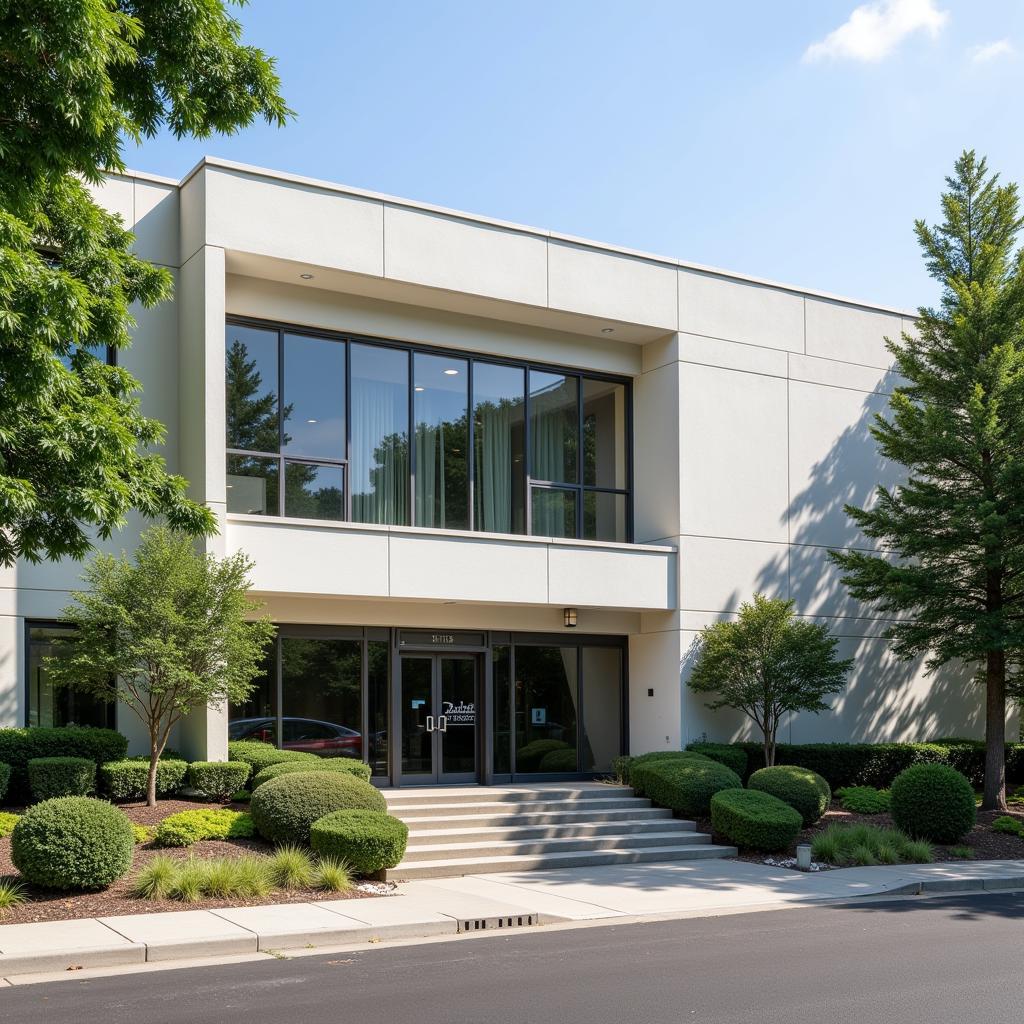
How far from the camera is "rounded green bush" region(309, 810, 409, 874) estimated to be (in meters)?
14.4

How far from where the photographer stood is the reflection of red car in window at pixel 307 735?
63.4 ft

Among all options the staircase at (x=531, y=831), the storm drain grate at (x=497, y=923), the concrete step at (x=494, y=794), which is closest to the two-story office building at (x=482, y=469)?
the concrete step at (x=494, y=794)

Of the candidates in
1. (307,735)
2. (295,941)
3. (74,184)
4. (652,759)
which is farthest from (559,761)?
(74,184)

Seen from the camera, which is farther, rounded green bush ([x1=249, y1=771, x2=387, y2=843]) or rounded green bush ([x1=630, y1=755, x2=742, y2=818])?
rounded green bush ([x1=630, y1=755, x2=742, y2=818])

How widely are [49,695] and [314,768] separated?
14.0 ft

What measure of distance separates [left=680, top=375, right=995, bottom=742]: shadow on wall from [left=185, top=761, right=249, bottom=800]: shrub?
9829 millimetres

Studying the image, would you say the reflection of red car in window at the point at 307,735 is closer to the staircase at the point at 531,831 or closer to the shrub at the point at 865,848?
the staircase at the point at 531,831

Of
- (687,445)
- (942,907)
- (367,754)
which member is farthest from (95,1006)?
(687,445)

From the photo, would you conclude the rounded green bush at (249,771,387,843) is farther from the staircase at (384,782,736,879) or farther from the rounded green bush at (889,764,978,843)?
the rounded green bush at (889,764,978,843)

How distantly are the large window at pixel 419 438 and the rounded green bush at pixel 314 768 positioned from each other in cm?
Answer: 428

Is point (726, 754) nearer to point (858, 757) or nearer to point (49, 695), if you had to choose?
point (858, 757)

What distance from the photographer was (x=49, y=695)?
704 inches

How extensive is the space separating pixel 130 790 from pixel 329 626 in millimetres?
4552

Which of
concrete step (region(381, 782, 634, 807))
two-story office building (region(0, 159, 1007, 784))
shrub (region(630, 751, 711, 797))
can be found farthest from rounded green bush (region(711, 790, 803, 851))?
two-story office building (region(0, 159, 1007, 784))
